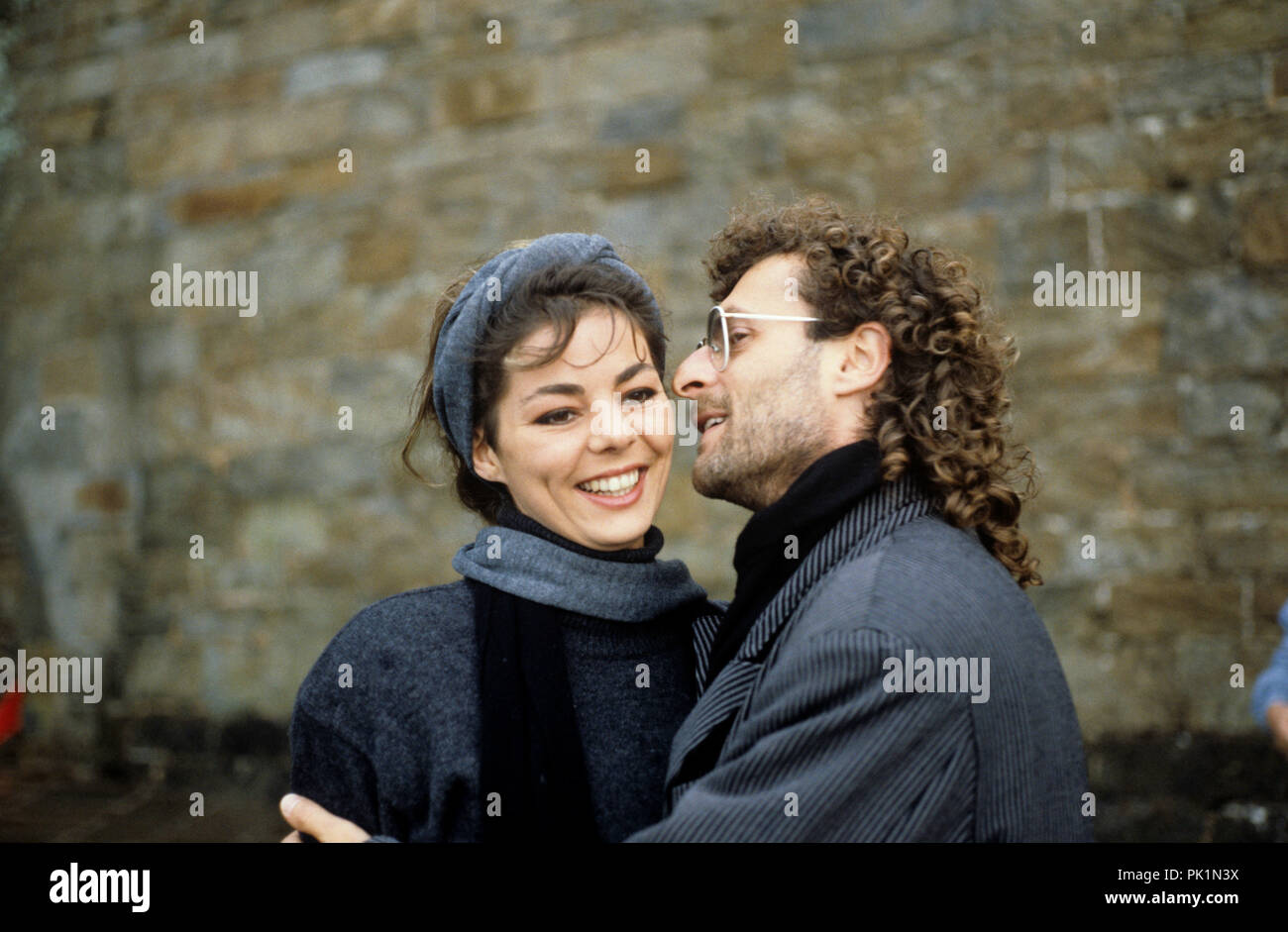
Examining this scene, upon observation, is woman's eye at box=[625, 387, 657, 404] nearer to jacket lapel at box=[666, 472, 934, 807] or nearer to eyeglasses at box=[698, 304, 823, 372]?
eyeglasses at box=[698, 304, 823, 372]

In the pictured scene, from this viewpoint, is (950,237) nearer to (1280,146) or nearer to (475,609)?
(1280,146)

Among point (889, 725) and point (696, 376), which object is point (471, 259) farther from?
point (889, 725)

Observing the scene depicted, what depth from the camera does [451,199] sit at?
540 centimetres

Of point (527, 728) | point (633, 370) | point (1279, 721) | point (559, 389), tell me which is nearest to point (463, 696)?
point (527, 728)

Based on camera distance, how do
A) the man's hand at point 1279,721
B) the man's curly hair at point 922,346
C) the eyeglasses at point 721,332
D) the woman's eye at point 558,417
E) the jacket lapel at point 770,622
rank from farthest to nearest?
the man's hand at point 1279,721 → the eyeglasses at point 721,332 → the woman's eye at point 558,417 → the man's curly hair at point 922,346 → the jacket lapel at point 770,622

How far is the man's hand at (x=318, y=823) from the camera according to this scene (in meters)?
2.04

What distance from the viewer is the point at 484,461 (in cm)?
247

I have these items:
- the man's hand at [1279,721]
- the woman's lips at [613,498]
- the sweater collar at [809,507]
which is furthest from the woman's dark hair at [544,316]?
the man's hand at [1279,721]

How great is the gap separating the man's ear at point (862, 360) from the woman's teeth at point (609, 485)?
439mm

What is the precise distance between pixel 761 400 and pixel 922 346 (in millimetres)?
325

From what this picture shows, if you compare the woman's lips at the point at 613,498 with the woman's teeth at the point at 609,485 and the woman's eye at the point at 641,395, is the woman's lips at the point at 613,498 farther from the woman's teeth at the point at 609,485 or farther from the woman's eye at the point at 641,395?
the woman's eye at the point at 641,395

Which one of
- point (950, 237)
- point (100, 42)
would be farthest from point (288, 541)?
Answer: point (950, 237)

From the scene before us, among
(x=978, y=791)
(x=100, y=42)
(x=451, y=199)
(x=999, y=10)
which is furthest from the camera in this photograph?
(x=100, y=42)

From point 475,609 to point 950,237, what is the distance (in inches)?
114
